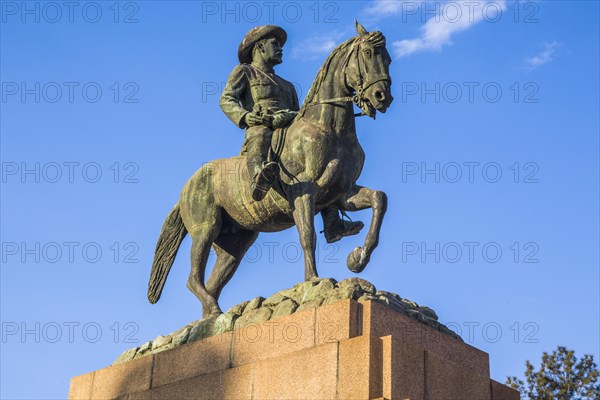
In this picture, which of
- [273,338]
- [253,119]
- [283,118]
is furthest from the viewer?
[253,119]

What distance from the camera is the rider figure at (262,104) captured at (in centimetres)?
1345

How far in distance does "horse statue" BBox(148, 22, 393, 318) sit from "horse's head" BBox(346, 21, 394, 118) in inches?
0.5

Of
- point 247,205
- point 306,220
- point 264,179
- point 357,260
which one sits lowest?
point 357,260

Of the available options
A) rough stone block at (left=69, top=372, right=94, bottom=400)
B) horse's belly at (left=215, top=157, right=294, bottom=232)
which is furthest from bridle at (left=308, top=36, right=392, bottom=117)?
rough stone block at (left=69, top=372, right=94, bottom=400)

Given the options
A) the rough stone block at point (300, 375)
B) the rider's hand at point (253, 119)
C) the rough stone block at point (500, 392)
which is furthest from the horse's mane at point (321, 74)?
the rough stone block at point (500, 392)

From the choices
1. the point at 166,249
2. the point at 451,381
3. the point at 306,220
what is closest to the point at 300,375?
the point at 451,381

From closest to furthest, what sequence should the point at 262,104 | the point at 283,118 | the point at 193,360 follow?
the point at 193,360, the point at 283,118, the point at 262,104

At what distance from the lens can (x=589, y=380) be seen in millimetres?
26047

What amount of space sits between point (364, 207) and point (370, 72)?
64.7 inches

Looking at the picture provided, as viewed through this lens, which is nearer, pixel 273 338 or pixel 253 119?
pixel 273 338

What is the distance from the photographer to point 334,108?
13477 mm

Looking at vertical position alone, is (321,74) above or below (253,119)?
above

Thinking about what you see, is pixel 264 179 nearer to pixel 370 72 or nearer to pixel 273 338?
pixel 370 72

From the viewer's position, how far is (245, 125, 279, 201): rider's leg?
43.1 ft
